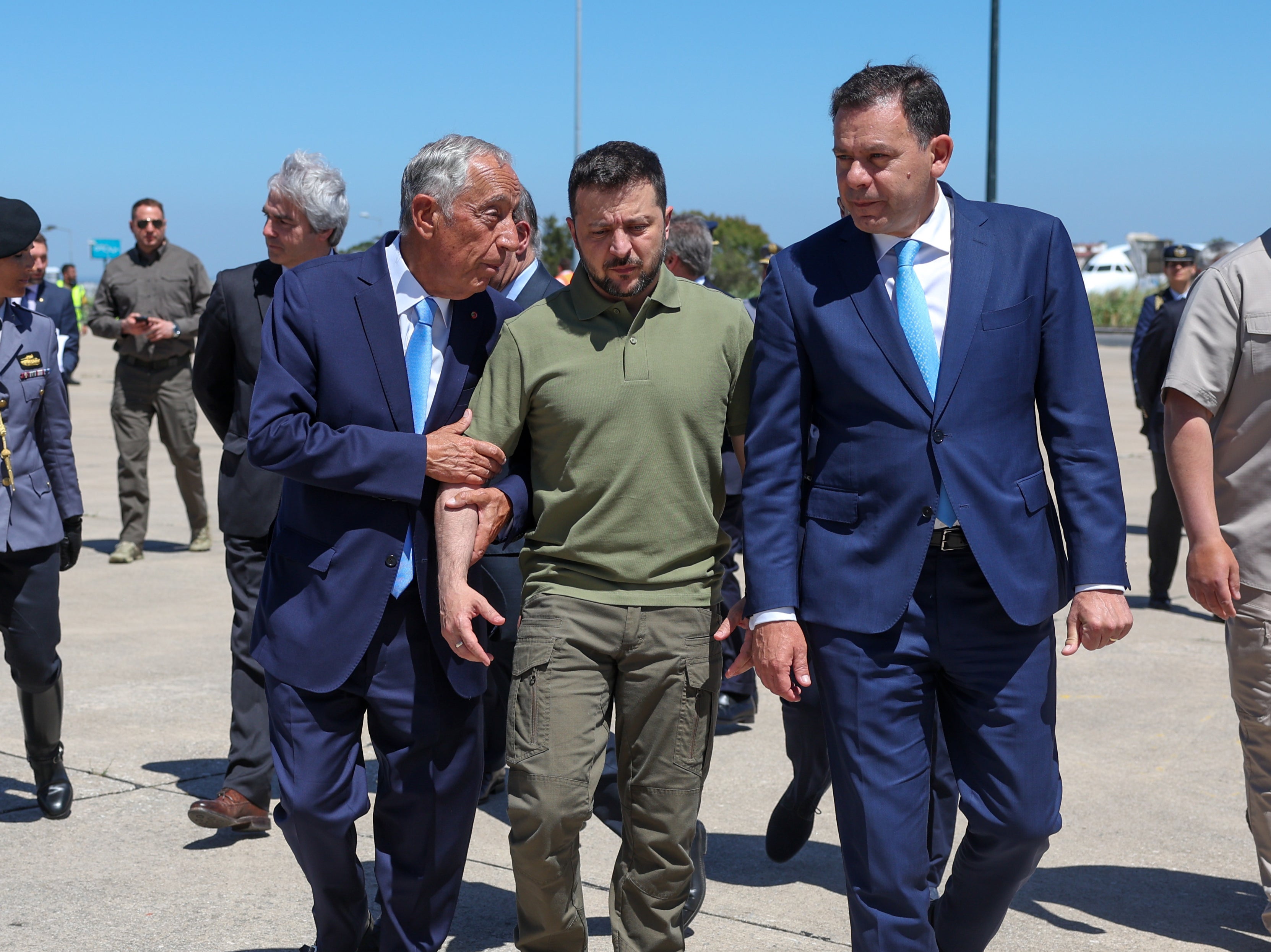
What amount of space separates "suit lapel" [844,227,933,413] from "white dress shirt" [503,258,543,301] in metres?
1.92

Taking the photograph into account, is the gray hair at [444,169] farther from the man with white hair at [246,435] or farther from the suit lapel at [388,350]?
the man with white hair at [246,435]

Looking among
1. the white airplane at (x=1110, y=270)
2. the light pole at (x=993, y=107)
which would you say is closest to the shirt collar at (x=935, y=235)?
the light pole at (x=993, y=107)

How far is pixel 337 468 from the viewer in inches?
129

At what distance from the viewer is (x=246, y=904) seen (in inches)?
168

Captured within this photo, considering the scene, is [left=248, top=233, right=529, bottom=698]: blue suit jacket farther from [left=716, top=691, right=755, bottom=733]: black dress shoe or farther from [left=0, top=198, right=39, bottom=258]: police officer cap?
[left=716, top=691, right=755, bottom=733]: black dress shoe

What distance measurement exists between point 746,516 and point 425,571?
2.57ft

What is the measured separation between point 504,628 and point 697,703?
122 cm

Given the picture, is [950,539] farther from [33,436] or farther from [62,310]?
[62,310]

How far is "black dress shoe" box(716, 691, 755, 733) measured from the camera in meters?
6.33

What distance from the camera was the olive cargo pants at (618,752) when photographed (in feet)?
11.0

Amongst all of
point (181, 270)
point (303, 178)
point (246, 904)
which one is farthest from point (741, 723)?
point (181, 270)

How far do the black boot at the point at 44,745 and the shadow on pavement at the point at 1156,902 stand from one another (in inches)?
129

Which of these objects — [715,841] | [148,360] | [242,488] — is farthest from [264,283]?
[148,360]

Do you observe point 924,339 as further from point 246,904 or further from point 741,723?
point 741,723
